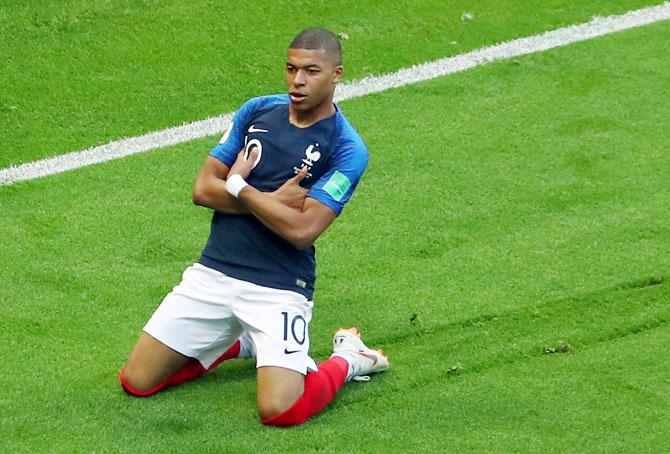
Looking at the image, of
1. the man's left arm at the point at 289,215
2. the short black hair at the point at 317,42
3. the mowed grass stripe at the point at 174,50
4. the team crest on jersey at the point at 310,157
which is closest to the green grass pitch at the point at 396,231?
the mowed grass stripe at the point at 174,50

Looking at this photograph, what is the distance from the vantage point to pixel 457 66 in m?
9.95

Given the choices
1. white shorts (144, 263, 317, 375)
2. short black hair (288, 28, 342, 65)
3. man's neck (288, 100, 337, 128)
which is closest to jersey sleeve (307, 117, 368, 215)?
man's neck (288, 100, 337, 128)

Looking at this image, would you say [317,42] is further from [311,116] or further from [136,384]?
[136,384]

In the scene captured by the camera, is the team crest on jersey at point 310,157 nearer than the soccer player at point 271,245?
No

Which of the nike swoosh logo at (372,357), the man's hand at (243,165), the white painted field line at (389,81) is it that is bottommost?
the white painted field line at (389,81)

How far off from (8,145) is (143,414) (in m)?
3.13

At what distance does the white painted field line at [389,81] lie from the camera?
8.74 metres

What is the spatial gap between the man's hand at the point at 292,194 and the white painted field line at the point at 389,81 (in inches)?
104

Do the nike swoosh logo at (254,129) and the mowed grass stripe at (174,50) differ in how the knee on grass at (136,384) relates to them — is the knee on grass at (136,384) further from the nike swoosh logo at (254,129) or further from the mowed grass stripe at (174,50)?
the mowed grass stripe at (174,50)

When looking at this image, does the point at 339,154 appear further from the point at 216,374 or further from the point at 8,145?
the point at 8,145

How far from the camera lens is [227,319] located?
660 centimetres

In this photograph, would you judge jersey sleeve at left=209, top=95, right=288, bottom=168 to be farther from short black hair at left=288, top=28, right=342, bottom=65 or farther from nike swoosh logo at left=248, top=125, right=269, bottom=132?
short black hair at left=288, top=28, right=342, bottom=65

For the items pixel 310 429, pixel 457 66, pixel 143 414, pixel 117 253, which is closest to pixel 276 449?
pixel 310 429

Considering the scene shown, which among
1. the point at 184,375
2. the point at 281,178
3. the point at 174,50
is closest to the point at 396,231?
the point at 281,178
